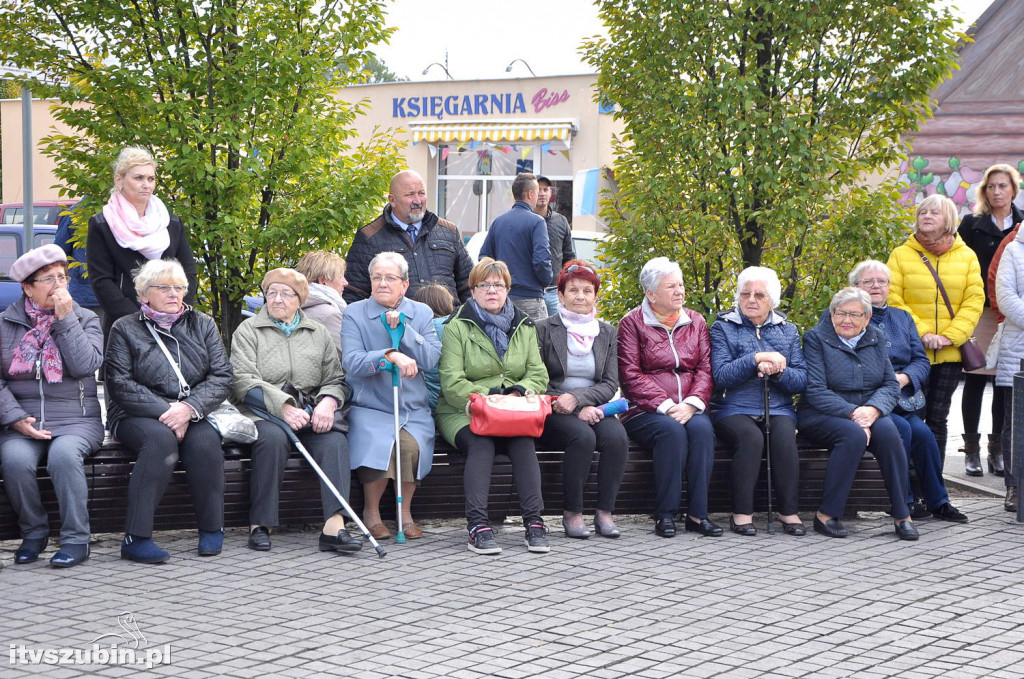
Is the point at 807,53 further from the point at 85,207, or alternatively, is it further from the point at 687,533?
the point at 85,207

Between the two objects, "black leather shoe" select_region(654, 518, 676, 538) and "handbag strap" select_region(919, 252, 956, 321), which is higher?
"handbag strap" select_region(919, 252, 956, 321)

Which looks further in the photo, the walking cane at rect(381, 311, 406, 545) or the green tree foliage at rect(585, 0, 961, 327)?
the green tree foliage at rect(585, 0, 961, 327)

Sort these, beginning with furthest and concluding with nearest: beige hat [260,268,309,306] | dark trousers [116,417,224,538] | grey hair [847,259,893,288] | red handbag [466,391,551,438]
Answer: grey hair [847,259,893,288] → beige hat [260,268,309,306] → red handbag [466,391,551,438] → dark trousers [116,417,224,538]

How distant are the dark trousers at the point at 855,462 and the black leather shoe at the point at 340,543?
2.62 meters

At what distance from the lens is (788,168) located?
8117mm

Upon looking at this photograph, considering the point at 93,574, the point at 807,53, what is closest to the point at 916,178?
the point at 807,53

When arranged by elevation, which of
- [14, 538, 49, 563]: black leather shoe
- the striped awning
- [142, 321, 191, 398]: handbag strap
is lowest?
[14, 538, 49, 563]: black leather shoe

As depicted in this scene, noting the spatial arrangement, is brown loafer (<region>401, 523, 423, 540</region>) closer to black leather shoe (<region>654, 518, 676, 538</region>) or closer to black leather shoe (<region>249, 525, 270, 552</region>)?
black leather shoe (<region>249, 525, 270, 552</region>)

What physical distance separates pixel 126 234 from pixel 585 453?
9.21 feet

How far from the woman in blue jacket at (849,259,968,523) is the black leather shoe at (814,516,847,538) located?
508 mm

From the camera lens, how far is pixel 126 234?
704cm

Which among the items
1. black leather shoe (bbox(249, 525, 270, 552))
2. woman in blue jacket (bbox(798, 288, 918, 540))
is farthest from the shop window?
black leather shoe (bbox(249, 525, 270, 552))

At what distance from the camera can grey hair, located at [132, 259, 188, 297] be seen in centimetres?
653

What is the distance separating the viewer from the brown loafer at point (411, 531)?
6.92 meters
